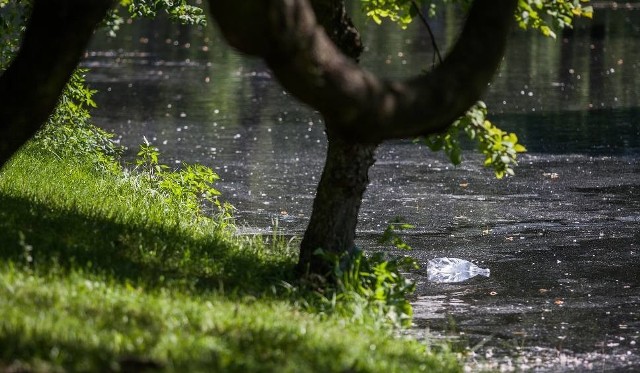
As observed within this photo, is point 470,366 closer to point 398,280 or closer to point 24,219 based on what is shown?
point 398,280

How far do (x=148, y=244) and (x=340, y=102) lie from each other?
246cm

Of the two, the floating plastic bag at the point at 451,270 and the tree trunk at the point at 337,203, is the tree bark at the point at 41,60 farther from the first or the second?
the floating plastic bag at the point at 451,270

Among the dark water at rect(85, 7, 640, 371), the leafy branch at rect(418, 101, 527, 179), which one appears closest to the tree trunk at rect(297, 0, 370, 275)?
the leafy branch at rect(418, 101, 527, 179)

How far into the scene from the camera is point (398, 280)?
27.5 feet

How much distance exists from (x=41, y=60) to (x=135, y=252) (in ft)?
4.65

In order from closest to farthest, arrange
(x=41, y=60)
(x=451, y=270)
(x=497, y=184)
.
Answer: (x=41, y=60), (x=451, y=270), (x=497, y=184)

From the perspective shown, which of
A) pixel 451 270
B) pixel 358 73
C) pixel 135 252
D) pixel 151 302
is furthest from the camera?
pixel 451 270

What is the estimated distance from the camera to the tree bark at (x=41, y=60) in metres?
7.32

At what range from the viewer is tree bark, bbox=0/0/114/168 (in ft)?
24.0

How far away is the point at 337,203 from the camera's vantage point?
8.45 meters

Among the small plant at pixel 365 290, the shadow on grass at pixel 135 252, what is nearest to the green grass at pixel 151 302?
the shadow on grass at pixel 135 252

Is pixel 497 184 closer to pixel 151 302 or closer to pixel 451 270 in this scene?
pixel 451 270

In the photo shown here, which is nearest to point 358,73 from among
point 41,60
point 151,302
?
point 151,302

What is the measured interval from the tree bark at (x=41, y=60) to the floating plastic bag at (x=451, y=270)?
3890 mm
